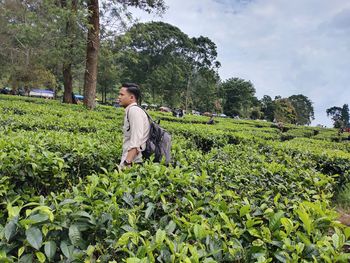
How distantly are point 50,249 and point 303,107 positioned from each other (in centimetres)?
9893

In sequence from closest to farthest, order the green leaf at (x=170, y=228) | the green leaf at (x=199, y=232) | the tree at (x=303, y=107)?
the green leaf at (x=199, y=232) < the green leaf at (x=170, y=228) < the tree at (x=303, y=107)

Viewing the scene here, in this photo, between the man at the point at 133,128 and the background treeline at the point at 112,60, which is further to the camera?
the background treeline at the point at 112,60

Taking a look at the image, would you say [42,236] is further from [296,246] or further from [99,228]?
[296,246]

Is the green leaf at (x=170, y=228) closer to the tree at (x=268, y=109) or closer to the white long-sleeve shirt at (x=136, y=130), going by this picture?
the white long-sleeve shirt at (x=136, y=130)

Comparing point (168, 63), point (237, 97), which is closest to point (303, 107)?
point (237, 97)

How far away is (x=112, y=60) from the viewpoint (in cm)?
1734

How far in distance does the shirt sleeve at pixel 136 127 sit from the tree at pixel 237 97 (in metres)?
64.0

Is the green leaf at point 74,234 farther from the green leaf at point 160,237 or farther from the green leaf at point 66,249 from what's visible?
the green leaf at point 160,237

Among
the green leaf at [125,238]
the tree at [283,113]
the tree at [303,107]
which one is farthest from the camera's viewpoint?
the tree at [303,107]

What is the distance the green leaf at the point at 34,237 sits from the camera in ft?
4.66

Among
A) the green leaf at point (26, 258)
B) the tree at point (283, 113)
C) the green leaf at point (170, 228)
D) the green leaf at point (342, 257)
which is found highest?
the tree at point (283, 113)

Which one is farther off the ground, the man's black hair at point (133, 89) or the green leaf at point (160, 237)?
the man's black hair at point (133, 89)

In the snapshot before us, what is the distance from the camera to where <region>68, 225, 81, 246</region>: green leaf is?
5.19 ft

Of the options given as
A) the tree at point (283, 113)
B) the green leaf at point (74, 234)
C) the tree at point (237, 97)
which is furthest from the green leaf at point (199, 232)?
the tree at point (237, 97)
